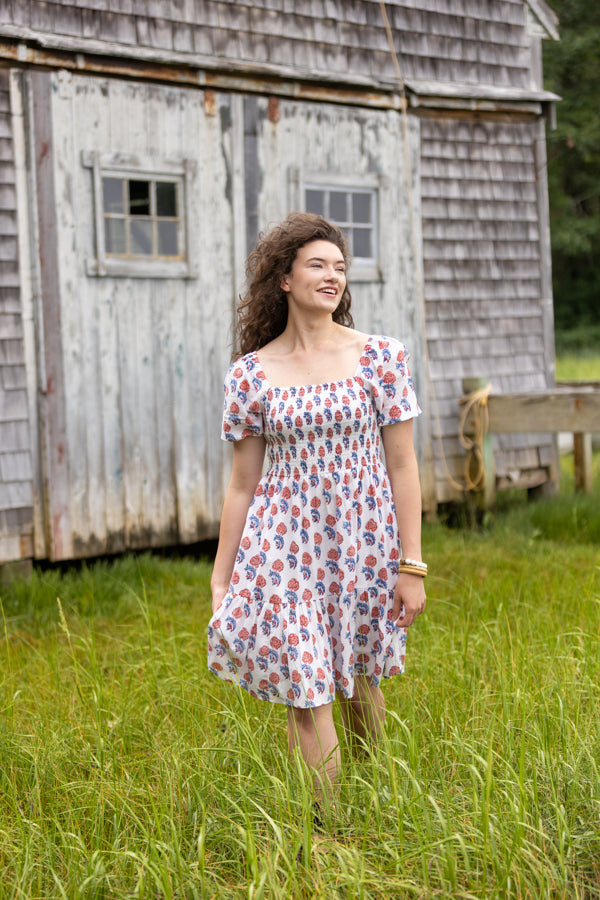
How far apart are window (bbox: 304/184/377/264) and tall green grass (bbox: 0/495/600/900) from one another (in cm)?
374

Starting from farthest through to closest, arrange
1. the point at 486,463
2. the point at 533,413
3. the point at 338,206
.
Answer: the point at 486,463
the point at 338,206
the point at 533,413

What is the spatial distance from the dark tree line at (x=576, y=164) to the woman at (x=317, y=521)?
20.8 m

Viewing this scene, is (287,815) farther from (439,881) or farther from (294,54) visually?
(294,54)

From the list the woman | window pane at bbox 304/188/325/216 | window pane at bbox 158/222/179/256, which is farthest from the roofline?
the woman

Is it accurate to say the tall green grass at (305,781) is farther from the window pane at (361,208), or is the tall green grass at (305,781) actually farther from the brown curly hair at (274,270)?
the window pane at (361,208)

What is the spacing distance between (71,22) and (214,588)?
463cm

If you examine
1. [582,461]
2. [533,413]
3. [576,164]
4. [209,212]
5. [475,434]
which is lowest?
[582,461]

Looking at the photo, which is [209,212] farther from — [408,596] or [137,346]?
[408,596]

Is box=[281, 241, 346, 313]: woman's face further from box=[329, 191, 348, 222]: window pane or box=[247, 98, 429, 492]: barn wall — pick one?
box=[329, 191, 348, 222]: window pane

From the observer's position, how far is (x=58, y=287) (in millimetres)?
6500

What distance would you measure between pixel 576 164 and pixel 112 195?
2207 cm

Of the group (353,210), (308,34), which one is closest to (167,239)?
A: (353,210)

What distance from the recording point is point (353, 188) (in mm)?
7891

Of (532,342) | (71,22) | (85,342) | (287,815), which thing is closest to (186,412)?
(85,342)
